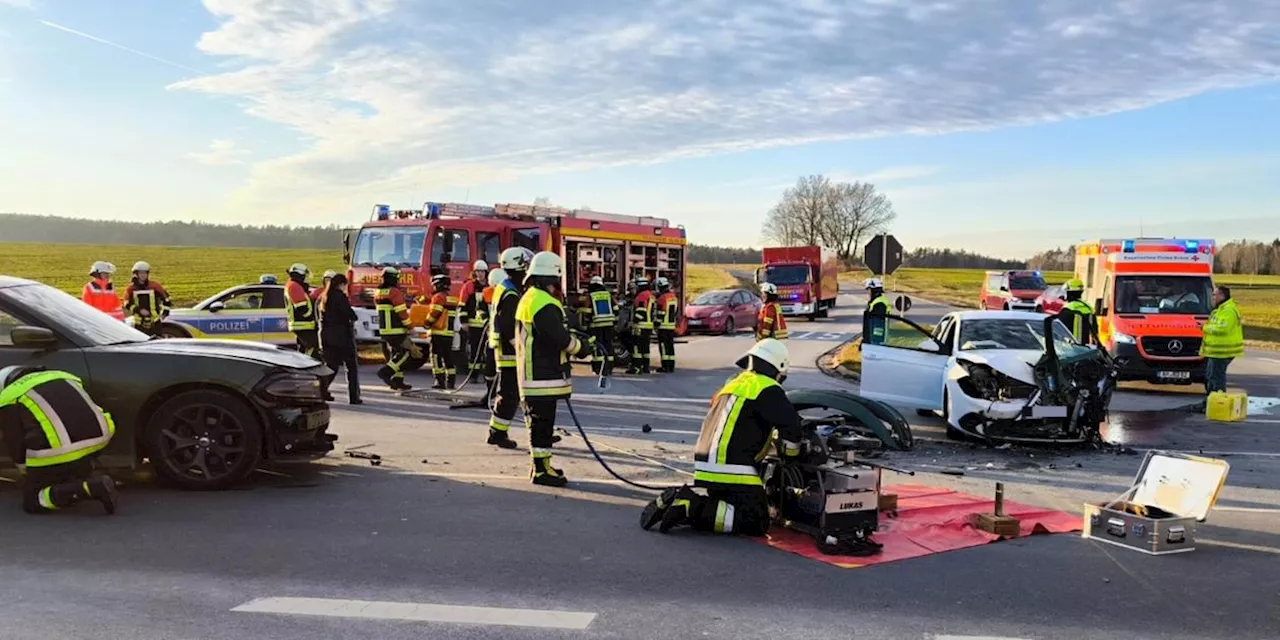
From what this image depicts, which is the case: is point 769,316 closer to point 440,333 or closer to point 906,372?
point 906,372

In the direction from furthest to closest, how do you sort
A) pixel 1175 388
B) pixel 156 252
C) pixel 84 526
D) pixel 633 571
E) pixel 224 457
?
pixel 156 252 < pixel 1175 388 < pixel 224 457 < pixel 84 526 < pixel 633 571

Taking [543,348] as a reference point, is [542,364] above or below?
below

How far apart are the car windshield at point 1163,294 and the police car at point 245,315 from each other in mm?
14781

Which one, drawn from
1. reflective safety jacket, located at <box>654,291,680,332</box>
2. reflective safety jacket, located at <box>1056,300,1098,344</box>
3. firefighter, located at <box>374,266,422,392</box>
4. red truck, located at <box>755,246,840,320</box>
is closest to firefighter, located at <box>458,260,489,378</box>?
firefighter, located at <box>374,266,422,392</box>

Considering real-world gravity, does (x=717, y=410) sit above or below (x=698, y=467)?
above

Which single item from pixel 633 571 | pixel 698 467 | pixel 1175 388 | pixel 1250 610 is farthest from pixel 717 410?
pixel 1175 388

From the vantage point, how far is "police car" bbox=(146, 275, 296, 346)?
15.9m

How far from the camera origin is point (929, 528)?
Answer: 5.73 meters

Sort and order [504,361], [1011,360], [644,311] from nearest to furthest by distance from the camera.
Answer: [504,361], [1011,360], [644,311]

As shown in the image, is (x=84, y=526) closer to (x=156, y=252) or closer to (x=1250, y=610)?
(x=1250, y=610)

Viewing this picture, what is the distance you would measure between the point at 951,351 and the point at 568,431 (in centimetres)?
437

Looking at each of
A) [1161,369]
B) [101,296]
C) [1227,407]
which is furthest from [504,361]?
[1161,369]

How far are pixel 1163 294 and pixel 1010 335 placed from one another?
6.59 metres

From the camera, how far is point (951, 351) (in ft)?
32.5
